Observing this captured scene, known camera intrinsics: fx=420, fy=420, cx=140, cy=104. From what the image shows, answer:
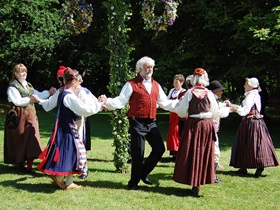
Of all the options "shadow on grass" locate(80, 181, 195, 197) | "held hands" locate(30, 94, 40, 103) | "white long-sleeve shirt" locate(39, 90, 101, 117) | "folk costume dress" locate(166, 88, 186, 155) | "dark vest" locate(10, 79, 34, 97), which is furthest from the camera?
"folk costume dress" locate(166, 88, 186, 155)

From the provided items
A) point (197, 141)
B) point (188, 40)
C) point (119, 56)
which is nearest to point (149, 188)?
point (197, 141)

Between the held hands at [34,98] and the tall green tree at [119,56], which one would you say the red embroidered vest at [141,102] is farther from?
the held hands at [34,98]

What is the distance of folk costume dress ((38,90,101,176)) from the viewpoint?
5773 millimetres

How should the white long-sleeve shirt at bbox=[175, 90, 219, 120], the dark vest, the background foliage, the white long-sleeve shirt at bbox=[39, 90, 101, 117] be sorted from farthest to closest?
1. the background foliage
2. the dark vest
3. the white long-sleeve shirt at bbox=[175, 90, 219, 120]
4. the white long-sleeve shirt at bbox=[39, 90, 101, 117]

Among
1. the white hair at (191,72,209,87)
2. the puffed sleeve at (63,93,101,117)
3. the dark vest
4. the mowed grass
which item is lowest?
the mowed grass

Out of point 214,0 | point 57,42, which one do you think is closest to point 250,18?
point 214,0

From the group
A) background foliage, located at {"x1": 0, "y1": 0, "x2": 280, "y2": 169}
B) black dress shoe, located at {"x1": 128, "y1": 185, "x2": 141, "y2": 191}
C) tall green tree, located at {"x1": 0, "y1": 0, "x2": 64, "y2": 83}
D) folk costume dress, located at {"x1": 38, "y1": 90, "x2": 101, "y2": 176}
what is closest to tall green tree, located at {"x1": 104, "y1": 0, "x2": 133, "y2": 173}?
background foliage, located at {"x1": 0, "y1": 0, "x2": 280, "y2": 169}

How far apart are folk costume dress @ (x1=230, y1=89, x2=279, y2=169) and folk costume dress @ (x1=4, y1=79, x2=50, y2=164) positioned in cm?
353

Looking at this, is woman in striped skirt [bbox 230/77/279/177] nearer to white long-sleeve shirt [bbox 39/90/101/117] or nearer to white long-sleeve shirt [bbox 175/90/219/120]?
white long-sleeve shirt [bbox 175/90/219/120]

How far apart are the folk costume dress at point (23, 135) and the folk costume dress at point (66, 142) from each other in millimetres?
1298

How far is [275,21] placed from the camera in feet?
39.9

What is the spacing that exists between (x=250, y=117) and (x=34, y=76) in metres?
22.6

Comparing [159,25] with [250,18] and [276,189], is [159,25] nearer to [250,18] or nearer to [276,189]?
[276,189]

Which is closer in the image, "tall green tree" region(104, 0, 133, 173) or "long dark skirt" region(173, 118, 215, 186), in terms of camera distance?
"long dark skirt" region(173, 118, 215, 186)
